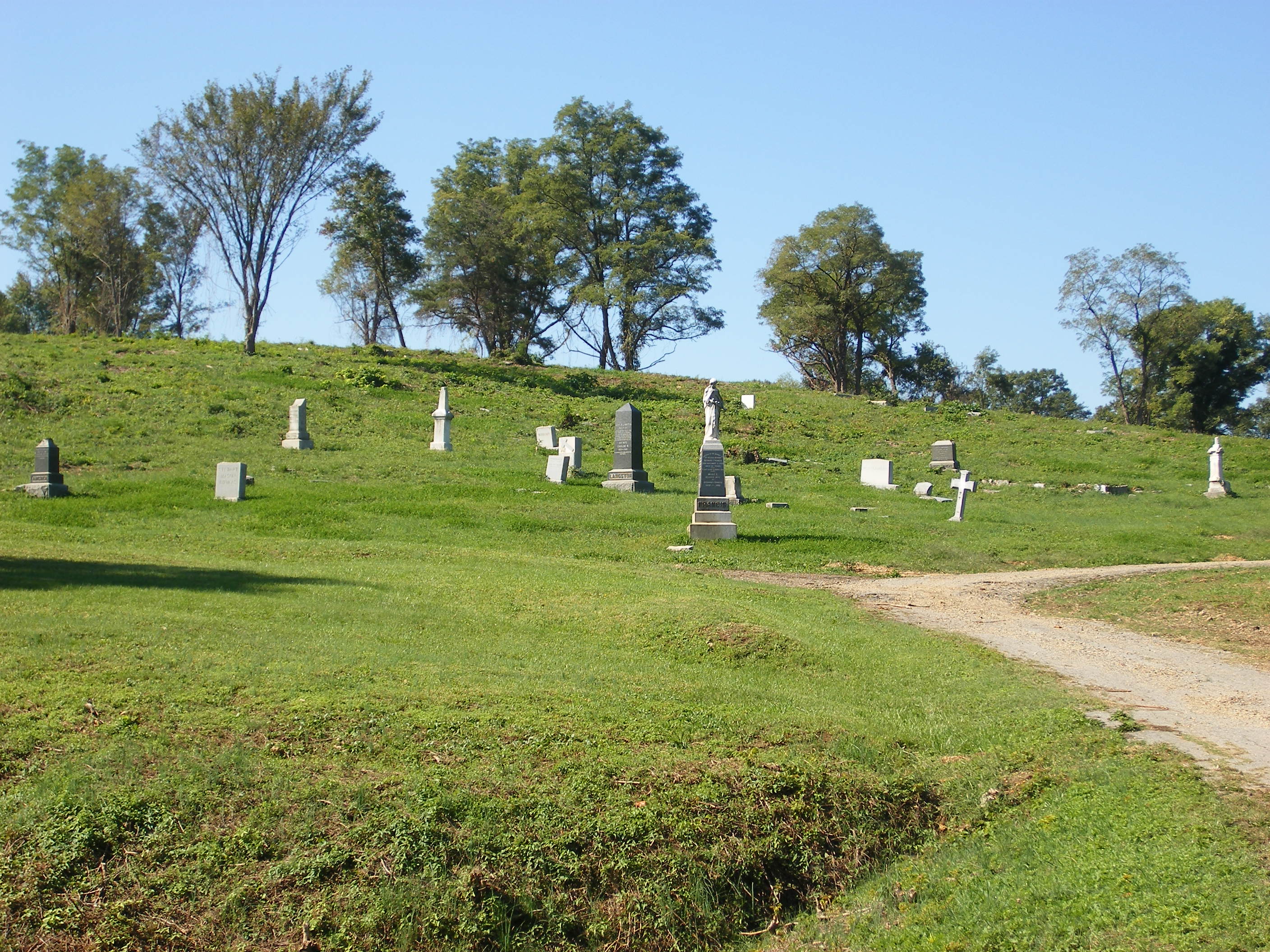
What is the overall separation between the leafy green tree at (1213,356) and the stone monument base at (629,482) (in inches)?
1769

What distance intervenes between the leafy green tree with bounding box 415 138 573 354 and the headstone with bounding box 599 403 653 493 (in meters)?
32.0

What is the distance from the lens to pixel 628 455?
24.9 m

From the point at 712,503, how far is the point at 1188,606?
8393 mm

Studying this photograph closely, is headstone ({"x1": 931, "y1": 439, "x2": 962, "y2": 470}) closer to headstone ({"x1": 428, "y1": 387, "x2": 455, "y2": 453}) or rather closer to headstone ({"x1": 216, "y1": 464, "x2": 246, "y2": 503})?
headstone ({"x1": 428, "y1": 387, "x2": 455, "y2": 453})

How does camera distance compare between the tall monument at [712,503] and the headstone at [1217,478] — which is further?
the headstone at [1217,478]

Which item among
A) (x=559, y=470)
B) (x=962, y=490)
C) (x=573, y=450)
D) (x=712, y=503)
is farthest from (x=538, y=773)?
(x=573, y=450)

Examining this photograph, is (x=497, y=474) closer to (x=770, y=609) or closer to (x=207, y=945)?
(x=770, y=609)

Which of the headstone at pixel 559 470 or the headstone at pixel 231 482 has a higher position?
the headstone at pixel 559 470

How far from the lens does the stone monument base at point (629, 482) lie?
962 inches

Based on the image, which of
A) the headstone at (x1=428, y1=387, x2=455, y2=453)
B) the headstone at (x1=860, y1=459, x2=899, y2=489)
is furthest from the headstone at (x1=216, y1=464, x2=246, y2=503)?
the headstone at (x1=860, y1=459, x2=899, y2=489)

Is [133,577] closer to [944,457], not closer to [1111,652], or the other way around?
[1111,652]

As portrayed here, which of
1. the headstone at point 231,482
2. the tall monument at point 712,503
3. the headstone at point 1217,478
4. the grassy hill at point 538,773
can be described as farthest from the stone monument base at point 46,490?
the headstone at point 1217,478

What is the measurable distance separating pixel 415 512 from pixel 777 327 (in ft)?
152

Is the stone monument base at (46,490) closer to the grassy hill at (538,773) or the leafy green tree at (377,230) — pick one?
the grassy hill at (538,773)
